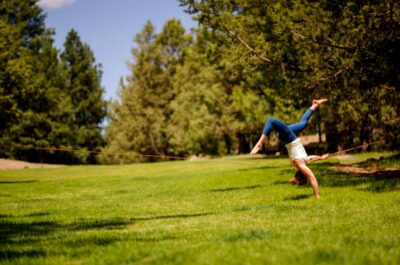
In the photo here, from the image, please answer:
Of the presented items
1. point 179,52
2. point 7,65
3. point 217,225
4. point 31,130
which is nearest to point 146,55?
point 179,52

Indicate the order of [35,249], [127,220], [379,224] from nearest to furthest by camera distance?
[35,249] → [379,224] → [127,220]

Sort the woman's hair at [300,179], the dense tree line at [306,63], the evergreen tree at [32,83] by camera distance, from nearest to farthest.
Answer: the woman's hair at [300,179]
the dense tree line at [306,63]
the evergreen tree at [32,83]

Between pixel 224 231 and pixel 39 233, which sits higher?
pixel 224 231

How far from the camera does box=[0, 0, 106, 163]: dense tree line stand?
2327 inches

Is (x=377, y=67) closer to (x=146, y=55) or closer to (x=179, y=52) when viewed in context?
(x=146, y=55)

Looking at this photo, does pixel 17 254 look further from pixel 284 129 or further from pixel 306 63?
pixel 306 63

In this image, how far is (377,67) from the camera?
12828 millimetres

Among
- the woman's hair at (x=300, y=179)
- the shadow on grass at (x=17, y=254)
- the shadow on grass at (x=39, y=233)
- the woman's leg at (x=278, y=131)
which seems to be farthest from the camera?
the woman's hair at (x=300, y=179)

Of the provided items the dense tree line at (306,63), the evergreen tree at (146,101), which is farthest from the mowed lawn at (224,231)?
the evergreen tree at (146,101)

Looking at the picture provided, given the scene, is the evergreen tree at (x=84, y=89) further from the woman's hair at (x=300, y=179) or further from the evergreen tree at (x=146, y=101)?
the woman's hair at (x=300, y=179)

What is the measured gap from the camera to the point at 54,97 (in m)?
63.0

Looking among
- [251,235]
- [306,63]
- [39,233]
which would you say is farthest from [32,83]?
[251,235]

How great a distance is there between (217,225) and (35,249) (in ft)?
11.2

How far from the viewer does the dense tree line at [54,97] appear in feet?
194
